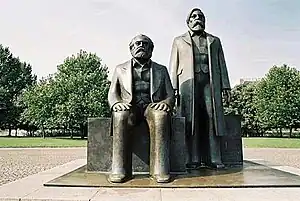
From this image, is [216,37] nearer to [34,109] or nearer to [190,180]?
[190,180]

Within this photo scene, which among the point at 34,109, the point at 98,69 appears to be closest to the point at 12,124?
the point at 34,109

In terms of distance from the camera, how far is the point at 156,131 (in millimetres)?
6133

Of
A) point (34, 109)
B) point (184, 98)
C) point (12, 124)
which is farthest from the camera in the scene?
point (12, 124)

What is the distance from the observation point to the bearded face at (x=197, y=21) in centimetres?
816

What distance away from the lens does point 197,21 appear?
8.16 metres

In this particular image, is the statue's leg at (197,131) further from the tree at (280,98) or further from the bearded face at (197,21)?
the tree at (280,98)

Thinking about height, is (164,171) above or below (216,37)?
below

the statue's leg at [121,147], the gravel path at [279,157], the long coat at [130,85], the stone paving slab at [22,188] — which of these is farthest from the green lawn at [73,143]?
the stone paving slab at [22,188]

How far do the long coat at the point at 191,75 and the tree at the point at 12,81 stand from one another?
5353 centimetres

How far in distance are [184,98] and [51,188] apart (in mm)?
3512

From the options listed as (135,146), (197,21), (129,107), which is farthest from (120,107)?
(197,21)

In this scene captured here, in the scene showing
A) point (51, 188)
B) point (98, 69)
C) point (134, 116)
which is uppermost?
point (98, 69)

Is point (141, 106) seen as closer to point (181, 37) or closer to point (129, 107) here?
point (129, 107)

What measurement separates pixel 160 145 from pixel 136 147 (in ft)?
3.58
